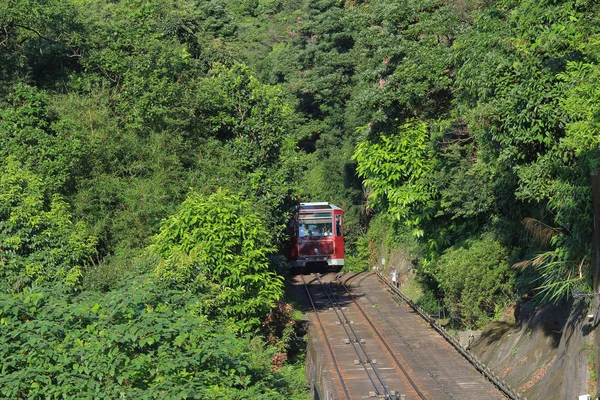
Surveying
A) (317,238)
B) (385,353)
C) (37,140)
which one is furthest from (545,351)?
(317,238)

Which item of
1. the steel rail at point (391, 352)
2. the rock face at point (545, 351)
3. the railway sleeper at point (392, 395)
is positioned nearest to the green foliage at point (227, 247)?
the railway sleeper at point (392, 395)

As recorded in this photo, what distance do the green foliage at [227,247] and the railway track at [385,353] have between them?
9.18ft

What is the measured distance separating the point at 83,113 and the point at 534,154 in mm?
11839

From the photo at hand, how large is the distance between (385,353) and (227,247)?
603cm

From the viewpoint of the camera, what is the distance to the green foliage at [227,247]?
17.1m

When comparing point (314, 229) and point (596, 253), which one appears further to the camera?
point (314, 229)

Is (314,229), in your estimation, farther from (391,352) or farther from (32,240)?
(32,240)

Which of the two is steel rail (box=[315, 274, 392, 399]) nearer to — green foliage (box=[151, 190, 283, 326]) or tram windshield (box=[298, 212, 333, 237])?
tram windshield (box=[298, 212, 333, 237])

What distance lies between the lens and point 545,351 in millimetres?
17094

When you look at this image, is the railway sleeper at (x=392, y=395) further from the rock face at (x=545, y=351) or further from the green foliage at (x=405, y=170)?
the green foliage at (x=405, y=170)

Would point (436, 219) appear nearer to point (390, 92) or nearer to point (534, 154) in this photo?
point (390, 92)

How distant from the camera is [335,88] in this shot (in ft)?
157

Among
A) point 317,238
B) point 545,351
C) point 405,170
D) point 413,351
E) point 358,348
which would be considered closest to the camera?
point 545,351

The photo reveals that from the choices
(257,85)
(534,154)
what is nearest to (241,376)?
(534,154)
